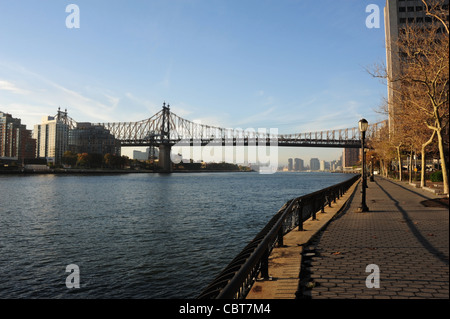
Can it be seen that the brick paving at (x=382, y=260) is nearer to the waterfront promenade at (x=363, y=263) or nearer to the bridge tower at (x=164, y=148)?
the waterfront promenade at (x=363, y=263)

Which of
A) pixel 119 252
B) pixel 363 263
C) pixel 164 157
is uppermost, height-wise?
pixel 164 157

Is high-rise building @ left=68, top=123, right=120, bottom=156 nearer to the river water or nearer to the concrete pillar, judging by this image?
the concrete pillar

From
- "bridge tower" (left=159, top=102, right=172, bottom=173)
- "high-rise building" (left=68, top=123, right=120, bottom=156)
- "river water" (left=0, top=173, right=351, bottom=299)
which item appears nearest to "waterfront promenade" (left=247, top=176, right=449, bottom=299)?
"river water" (left=0, top=173, right=351, bottom=299)

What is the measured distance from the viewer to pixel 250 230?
54.1 ft

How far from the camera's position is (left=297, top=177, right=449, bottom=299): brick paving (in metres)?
2.48

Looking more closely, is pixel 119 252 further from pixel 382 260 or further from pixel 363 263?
pixel 382 260

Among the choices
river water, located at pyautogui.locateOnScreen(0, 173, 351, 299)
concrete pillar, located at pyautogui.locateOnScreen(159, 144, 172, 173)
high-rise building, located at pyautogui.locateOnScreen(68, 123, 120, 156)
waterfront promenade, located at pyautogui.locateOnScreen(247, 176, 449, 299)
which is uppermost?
high-rise building, located at pyautogui.locateOnScreen(68, 123, 120, 156)

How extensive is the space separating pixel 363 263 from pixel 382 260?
33 cm

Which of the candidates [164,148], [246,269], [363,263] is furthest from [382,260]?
[164,148]

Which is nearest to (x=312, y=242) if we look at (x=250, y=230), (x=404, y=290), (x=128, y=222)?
(x=404, y=290)

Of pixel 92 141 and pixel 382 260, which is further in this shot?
pixel 92 141

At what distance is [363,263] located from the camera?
5.93 meters

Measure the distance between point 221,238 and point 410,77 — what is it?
1357 centimetres
